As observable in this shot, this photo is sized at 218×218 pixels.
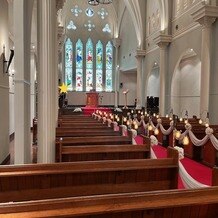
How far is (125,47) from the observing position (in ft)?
71.5

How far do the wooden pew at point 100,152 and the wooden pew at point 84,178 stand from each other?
100cm

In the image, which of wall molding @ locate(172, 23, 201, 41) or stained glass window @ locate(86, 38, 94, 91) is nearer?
wall molding @ locate(172, 23, 201, 41)

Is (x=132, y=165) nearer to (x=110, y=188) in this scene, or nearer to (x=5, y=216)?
(x=110, y=188)

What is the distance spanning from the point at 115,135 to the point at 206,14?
19.8 feet

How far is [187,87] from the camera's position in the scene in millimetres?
13930

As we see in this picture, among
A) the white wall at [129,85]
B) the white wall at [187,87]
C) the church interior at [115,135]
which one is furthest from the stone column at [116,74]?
the white wall at [187,87]

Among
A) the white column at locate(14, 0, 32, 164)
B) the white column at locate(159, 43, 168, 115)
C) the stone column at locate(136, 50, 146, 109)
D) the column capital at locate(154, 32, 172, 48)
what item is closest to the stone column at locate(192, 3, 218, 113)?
the column capital at locate(154, 32, 172, 48)

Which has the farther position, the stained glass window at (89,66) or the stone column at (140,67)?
the stained glass window at (89,66)

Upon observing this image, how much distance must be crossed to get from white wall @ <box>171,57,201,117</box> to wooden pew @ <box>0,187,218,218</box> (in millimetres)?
11286

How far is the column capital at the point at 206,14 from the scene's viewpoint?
30.1ft

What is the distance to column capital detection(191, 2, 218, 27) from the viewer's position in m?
9.18

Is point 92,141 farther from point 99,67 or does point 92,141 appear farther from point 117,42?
point 99,67

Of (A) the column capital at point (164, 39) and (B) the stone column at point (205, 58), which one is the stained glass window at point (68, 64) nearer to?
(A) the column capital at point (164, 39)

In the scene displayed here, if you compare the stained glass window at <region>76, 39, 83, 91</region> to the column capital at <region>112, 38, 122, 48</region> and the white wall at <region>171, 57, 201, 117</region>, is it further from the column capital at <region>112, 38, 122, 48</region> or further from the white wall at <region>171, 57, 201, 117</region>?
the white wall at <region>171, 57, 201, 117</region>
